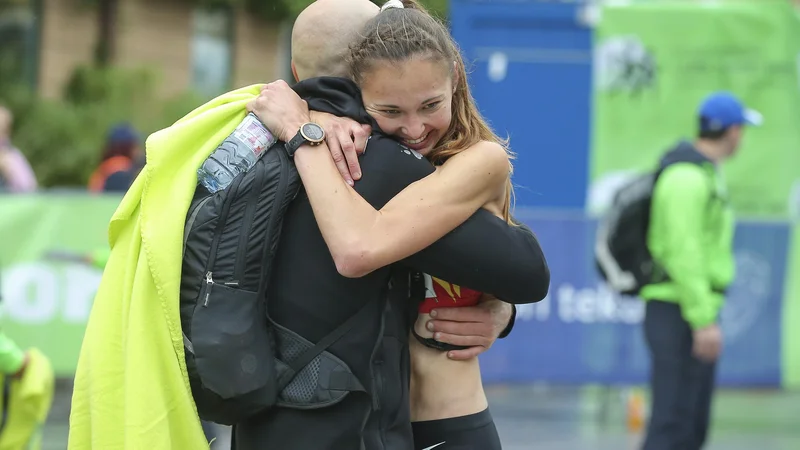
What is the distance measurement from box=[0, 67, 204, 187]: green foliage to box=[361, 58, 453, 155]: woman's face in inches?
497

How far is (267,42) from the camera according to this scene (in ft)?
62.2

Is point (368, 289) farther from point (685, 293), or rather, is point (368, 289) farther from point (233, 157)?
point (685, 293)

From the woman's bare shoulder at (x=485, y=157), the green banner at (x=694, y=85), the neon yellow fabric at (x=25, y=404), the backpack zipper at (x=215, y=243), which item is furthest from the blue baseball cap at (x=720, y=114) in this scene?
the backpack zipper at (x=215, y=243)

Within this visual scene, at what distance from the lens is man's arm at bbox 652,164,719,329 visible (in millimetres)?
6289

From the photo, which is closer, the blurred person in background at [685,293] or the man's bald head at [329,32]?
the man's bald head at [329,32]

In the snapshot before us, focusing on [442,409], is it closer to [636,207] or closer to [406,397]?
[406,397]

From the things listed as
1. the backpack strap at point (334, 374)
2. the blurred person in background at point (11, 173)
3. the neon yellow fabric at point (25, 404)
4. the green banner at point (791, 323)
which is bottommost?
the green banner at point (791, 323)

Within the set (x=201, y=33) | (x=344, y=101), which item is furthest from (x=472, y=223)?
(x=201, y=33)

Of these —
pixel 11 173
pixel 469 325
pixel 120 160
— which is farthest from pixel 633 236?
pixel 11 173

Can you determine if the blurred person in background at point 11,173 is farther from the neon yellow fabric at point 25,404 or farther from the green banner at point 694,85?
the neon yellow fabric at point 25,404

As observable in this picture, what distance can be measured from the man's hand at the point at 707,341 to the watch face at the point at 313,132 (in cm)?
406

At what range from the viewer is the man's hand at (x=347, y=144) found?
2.65m

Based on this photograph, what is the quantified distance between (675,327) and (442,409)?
3.81 metres

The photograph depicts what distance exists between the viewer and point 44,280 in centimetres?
898
